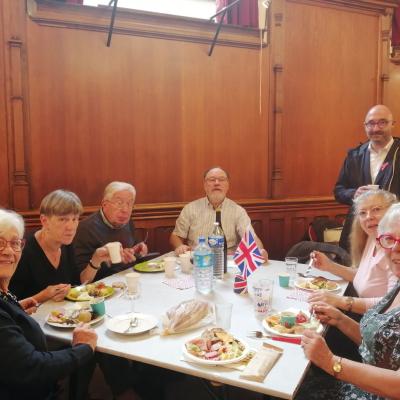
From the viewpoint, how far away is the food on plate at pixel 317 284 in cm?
202

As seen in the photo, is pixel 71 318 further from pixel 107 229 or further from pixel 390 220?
pixel 390 220

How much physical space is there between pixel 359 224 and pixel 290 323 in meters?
0.88

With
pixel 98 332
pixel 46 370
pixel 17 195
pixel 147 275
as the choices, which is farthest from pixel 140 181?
pixel 46 370

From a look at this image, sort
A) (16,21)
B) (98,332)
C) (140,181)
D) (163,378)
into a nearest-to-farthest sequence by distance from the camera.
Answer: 1. (98,332)
2. (163,378)
3. (16,21)
4. (140,181)

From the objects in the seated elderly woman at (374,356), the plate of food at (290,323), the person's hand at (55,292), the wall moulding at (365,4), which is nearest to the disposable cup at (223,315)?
the plate of food at (290,323)

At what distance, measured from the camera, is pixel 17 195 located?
307 cm

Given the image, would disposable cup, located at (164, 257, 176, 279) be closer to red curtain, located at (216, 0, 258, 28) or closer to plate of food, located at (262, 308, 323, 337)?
plate of food, located at (262, 308, 323, 337)

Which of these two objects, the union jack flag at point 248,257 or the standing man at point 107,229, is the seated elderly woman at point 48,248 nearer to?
the standing man at point 107,229

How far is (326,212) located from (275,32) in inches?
74.0

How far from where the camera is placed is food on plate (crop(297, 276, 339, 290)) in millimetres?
2023

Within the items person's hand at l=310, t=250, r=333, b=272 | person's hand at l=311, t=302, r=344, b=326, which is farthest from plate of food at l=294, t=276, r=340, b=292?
person's hand at l=311, t=302, r=344, b=326

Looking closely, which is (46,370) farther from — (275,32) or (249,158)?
(275,32)

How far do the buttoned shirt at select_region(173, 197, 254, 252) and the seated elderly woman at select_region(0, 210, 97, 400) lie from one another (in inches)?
66.9

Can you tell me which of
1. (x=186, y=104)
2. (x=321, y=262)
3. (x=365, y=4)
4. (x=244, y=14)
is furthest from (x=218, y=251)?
(x=365, y=4)
